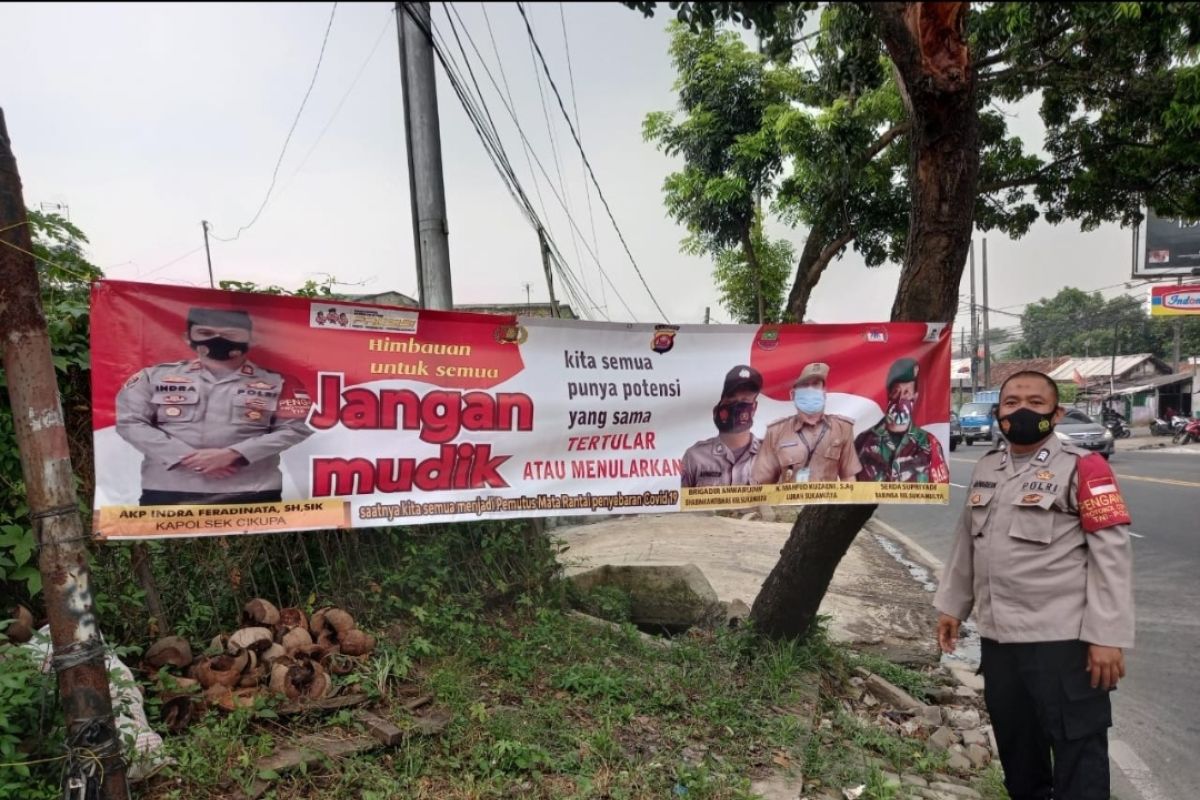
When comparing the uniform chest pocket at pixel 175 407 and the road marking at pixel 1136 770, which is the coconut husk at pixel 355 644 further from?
the road marking at pixel 1136 770

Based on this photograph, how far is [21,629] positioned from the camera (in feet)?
9.18

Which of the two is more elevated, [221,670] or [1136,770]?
[221,670]

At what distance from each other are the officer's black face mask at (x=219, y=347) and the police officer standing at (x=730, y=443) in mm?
2198

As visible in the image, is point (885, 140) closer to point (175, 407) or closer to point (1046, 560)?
point (1046, 560)

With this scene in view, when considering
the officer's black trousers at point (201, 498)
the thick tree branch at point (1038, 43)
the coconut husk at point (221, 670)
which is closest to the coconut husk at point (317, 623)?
the coconut husk at point (221, 670)

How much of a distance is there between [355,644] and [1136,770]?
155 inches

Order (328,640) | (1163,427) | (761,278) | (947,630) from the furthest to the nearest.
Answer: (1163,427), (761,278), (328,640), (947,630)

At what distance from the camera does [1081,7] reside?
167 inches

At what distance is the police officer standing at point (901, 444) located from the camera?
398 centimetres

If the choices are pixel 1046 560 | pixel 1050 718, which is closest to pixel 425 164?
pixel 1046 560

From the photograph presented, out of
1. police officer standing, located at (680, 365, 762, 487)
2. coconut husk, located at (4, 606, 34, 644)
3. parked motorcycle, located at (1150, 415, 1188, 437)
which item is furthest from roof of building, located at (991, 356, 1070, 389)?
coconut husk, located at (4, 606, 34, 644)

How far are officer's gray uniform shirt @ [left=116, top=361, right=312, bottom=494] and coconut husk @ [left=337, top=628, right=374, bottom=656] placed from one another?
32.9 inches

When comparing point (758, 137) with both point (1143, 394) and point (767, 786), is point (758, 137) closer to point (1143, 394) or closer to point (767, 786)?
point (767, 786)

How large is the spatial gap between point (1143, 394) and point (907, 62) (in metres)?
44.0
